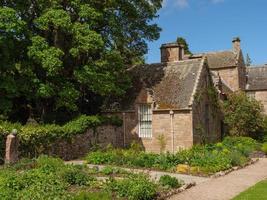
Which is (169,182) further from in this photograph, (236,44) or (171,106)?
(236,44)

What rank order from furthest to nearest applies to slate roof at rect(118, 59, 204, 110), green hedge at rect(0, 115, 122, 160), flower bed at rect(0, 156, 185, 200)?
1. slate roof at rect(118, 59, 204, 110)
2. green hedge at rect(0, 115, 122, 160)
3. flower bed at rect(0, 156, 185, 200)

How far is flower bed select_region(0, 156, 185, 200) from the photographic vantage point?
13.0 meters

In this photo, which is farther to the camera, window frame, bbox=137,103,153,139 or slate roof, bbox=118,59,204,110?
window frame, bbox=137,103,153,139

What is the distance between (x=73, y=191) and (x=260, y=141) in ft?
87.8

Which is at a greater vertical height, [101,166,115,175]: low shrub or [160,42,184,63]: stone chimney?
[160,42,184,63]: stone chimney

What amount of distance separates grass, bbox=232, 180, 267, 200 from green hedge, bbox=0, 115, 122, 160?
13.7 meters

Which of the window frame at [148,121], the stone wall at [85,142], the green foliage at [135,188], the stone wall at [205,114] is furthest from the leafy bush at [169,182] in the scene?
the window frame at [148,121]

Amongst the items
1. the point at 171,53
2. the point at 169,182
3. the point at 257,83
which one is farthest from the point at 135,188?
the point at 257,83

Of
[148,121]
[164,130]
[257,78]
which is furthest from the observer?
[257,78]

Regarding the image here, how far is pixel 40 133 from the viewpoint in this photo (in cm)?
2573

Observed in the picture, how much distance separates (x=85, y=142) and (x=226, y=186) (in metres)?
14.0

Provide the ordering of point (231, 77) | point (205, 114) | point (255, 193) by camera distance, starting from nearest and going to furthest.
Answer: point (255, 193) → point (205, 114) → point (231, 77)

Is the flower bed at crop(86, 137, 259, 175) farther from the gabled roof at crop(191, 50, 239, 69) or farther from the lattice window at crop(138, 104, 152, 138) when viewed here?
the gabled roof at crop(191, 50, 239, 69)

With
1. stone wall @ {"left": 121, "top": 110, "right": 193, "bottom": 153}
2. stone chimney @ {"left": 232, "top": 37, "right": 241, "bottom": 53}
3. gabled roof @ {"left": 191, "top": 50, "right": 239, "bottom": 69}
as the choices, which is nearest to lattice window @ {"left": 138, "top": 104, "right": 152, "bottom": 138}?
stone wall @ {"left": 121, "top": 110, "right": 193, "bottom": 153}
